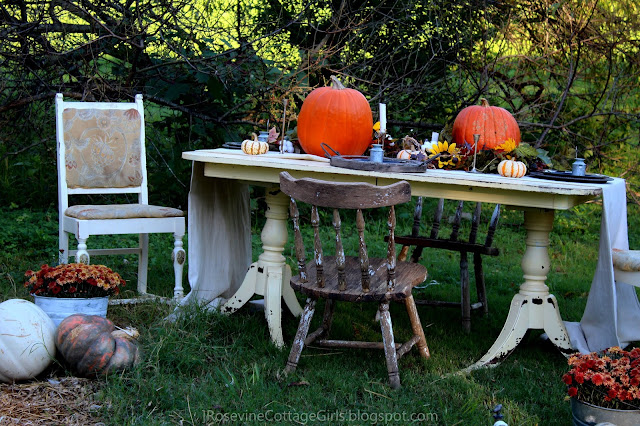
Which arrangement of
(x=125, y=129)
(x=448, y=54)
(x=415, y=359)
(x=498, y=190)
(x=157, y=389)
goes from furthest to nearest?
(x=448, y=54) → (x=125, y=129) → (x=415, y=359) → (x=498, y=190) → (x=157, y=389)

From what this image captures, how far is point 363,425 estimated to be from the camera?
2.56 metres

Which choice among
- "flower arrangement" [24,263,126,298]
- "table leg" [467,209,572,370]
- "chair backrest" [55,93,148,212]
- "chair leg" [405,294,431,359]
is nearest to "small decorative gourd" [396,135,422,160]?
"table leg" [467,209,572,370]

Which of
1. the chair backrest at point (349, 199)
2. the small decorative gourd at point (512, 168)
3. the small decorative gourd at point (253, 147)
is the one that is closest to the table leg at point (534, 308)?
the small decorative gourd at point (512, 168)

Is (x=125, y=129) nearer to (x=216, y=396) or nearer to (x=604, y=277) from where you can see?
(x=216, y=396)

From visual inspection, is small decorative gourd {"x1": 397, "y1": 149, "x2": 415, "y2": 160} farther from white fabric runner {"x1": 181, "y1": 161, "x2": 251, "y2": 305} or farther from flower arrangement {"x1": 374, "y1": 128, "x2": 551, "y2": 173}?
white fabric runner {"x1": 181, "y1": 161, "x2": 251, "y2": 305}

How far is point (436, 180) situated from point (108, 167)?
2.13 metres

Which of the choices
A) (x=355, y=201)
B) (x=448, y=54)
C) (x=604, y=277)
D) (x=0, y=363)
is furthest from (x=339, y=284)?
(x=448, y=54)

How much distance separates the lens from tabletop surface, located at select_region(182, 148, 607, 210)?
286 centimetres

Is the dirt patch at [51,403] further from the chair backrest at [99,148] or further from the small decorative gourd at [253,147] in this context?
the chair backrest at [99,148]

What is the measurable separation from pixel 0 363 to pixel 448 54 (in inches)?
166

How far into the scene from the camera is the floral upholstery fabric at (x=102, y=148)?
13.6 ft

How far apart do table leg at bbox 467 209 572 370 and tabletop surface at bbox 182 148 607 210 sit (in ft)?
0.72

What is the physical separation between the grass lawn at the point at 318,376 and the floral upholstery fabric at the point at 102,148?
0.69 metres

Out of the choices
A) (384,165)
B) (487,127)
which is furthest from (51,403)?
(487,127)
